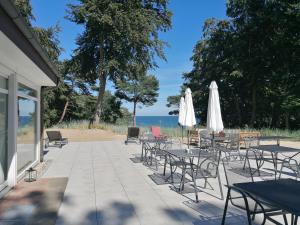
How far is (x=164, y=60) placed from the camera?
987 inches

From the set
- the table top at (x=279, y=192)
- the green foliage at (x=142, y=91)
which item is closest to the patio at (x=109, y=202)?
the table top at (x=279, y=192)

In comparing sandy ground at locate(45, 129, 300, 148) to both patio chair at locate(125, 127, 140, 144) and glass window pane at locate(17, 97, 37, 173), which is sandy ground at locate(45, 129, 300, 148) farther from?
glass window pane at locate(17, 97, 37, 173)

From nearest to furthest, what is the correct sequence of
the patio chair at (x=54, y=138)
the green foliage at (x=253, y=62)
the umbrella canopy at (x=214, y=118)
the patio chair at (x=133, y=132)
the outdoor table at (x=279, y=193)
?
the outdoor table at (x=279, y=193) < the umbrella canopy at (x=214, y=118) < the patio chair at (x=54, y=138) < the patio chair at (x=133, y=132) < the green foliage at (x=253, y=62)

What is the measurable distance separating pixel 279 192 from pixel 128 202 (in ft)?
9.05

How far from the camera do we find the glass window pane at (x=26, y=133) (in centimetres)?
724

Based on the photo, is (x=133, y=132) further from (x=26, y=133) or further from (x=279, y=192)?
(x=279, y=192)

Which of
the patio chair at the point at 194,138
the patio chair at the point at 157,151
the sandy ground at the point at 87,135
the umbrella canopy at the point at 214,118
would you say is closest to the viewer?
the umbrella canopy at the point at 214,118

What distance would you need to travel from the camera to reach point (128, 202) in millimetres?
5164

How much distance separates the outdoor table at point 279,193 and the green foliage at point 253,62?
70.4 feet

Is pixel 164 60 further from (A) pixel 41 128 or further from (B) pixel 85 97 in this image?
(A) pixel 41 128

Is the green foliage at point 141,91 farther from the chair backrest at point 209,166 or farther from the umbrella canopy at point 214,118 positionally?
the chair backrest at point 209,166

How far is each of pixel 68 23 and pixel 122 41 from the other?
4654mm

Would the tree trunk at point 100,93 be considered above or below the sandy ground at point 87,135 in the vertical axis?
above

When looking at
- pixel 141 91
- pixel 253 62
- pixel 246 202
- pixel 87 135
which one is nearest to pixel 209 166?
pixel 246 202
